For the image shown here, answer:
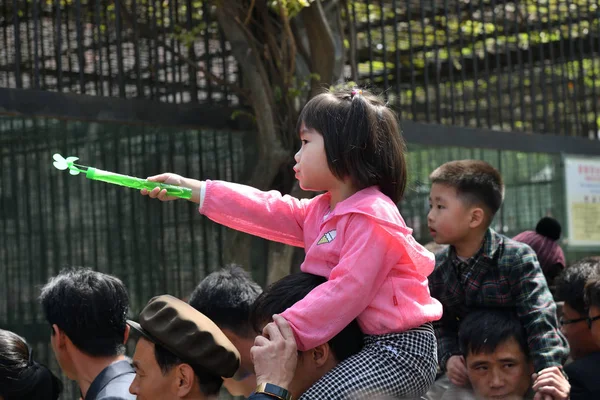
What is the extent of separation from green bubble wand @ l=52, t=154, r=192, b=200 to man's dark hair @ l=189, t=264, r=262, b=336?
893mm

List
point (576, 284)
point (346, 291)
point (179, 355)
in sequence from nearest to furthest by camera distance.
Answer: point (346, 291) < point (179, 355) < point (576, 284)

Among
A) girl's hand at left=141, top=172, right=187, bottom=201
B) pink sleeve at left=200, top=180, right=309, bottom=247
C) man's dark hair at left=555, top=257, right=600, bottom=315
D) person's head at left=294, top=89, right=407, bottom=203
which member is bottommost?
man's dark hair at left=555, top=257, right=600, bottom=315

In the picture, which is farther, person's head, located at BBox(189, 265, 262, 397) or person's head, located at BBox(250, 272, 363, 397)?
person's head, located at BBox(189, 265, 262, 397)

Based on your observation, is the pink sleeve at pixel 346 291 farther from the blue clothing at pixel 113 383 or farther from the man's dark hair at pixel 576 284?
the man's dark hair at pixel 576 284

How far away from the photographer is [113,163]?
19.1 feet

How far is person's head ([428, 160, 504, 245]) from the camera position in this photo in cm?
473

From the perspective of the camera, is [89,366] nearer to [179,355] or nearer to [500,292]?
[179,355]

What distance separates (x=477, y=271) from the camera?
4.62 m

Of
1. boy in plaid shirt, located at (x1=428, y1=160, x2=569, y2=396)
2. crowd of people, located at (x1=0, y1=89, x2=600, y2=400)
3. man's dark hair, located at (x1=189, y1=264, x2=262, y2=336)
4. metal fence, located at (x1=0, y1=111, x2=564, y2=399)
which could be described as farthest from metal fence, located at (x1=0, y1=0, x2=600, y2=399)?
man's dark hair, located at (x1=189, y1=264, x2=262, y2=336)

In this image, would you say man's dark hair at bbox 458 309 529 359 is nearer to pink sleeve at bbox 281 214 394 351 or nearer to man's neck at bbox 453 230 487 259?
man's neck at bbox 453 230 487 259

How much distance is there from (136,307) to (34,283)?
2.05 ft

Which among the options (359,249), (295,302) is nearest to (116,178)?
(295,302)

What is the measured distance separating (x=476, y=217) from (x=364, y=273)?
1.81 meters

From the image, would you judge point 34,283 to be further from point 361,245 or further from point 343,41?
point 361,245
